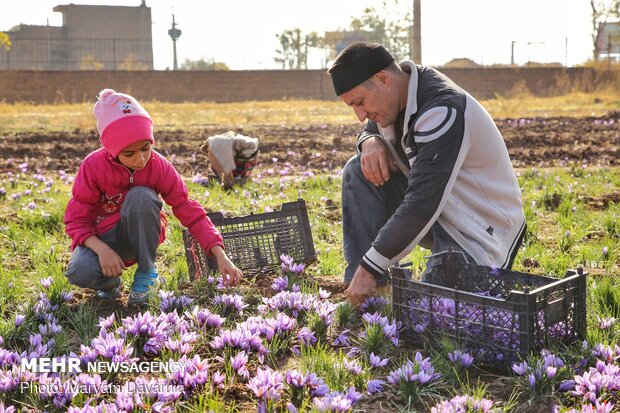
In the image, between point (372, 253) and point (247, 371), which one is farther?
point (372, 253)

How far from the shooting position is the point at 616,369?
110 inches

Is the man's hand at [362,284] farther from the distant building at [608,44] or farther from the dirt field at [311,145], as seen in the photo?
the distant building at [608,44]

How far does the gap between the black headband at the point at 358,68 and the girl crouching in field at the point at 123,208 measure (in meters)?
1.09

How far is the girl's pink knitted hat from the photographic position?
390 centimetres

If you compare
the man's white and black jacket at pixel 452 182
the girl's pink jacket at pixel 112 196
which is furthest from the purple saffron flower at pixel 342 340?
the girl's pink jacket at pixel 112 196

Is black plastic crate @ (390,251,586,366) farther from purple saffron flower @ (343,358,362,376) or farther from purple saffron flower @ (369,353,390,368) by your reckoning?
purple saffron flower @ (343,358,362,376)

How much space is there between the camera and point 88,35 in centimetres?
7269

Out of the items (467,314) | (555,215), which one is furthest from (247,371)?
(555,215)

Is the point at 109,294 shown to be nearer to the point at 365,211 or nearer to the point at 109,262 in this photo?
the point at 109,262

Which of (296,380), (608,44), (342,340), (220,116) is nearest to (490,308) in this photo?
(342,340)

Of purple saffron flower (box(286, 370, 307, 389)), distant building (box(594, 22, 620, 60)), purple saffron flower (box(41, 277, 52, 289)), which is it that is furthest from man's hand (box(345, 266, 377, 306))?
distant building (box(594, 22, 620, 60))

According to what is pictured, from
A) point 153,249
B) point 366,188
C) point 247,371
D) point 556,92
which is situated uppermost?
point 556,92

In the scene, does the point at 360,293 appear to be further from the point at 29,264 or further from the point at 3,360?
the point at 29,264

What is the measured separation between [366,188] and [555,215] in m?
2.99
